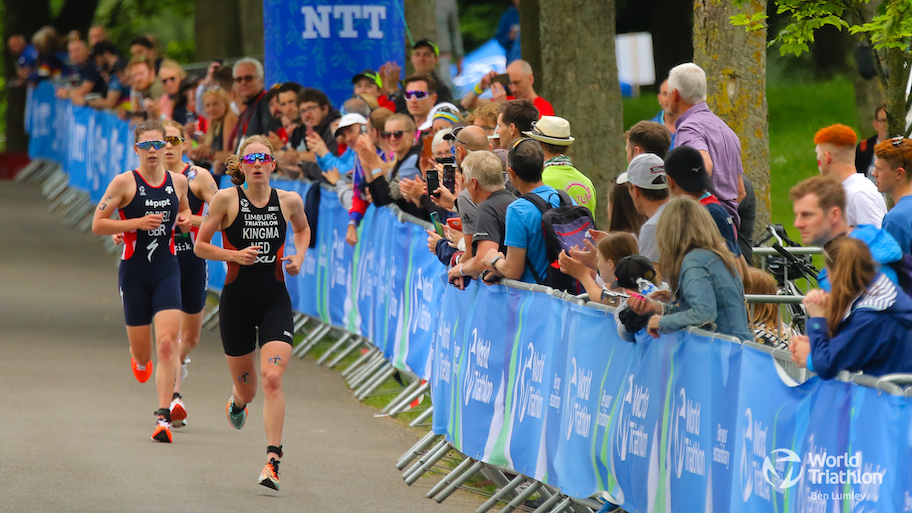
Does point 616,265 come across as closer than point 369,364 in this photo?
Yes

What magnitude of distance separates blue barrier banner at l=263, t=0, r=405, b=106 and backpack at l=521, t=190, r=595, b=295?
937cm

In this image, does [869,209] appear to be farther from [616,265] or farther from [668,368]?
[668,368]

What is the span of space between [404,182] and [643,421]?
4.92m

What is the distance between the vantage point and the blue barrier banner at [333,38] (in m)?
17.5

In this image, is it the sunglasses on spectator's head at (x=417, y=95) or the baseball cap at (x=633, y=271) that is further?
the sunglasses on spectator's head at (x=417, y=95)

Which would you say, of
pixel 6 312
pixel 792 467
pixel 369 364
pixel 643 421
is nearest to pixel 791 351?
pixel 792 467

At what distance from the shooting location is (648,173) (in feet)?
25.4

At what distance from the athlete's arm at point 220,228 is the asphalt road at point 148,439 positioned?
142cm

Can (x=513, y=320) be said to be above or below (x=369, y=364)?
above

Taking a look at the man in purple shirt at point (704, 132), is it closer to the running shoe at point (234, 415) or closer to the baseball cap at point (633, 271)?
the baseball cap at point (633, 271)

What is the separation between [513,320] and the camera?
27.8ft

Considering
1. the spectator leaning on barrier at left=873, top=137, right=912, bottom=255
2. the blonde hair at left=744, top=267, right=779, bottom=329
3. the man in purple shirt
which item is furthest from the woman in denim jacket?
the man in purple shirt

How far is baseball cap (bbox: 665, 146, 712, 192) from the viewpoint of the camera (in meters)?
7.53

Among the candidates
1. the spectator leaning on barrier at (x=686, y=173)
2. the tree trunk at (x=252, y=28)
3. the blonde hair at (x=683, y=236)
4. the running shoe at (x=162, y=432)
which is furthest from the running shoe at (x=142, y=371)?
the tree trunk at (x=252, y=28)
